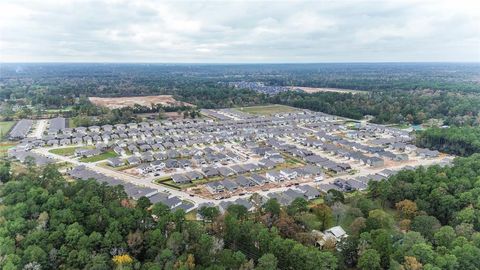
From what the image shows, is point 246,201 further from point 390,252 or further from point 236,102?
point 236,102

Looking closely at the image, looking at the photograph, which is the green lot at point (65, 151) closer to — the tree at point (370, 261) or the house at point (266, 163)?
the house at point (266, 163)

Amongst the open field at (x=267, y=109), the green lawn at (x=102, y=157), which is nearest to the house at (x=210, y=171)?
the green lawn at (x=102, y=157)

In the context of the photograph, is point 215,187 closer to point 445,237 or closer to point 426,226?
point 426,226

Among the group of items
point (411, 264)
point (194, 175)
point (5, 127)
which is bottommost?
point (194, 175)

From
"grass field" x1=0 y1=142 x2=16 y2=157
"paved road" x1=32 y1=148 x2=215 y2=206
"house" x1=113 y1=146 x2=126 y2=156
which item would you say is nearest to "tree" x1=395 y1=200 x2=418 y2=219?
"paved road" x1=32 y1=148 x2=215 y2=206

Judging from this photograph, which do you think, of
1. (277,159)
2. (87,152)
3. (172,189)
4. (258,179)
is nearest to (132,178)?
(172,189)

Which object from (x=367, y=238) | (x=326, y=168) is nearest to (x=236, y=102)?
(x=326, y=168)

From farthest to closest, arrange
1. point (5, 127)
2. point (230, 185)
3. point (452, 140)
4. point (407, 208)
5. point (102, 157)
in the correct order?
point (5, 127) < point (452, 140) < point (102, 157) < point (230, 185) < point (407, 208)
